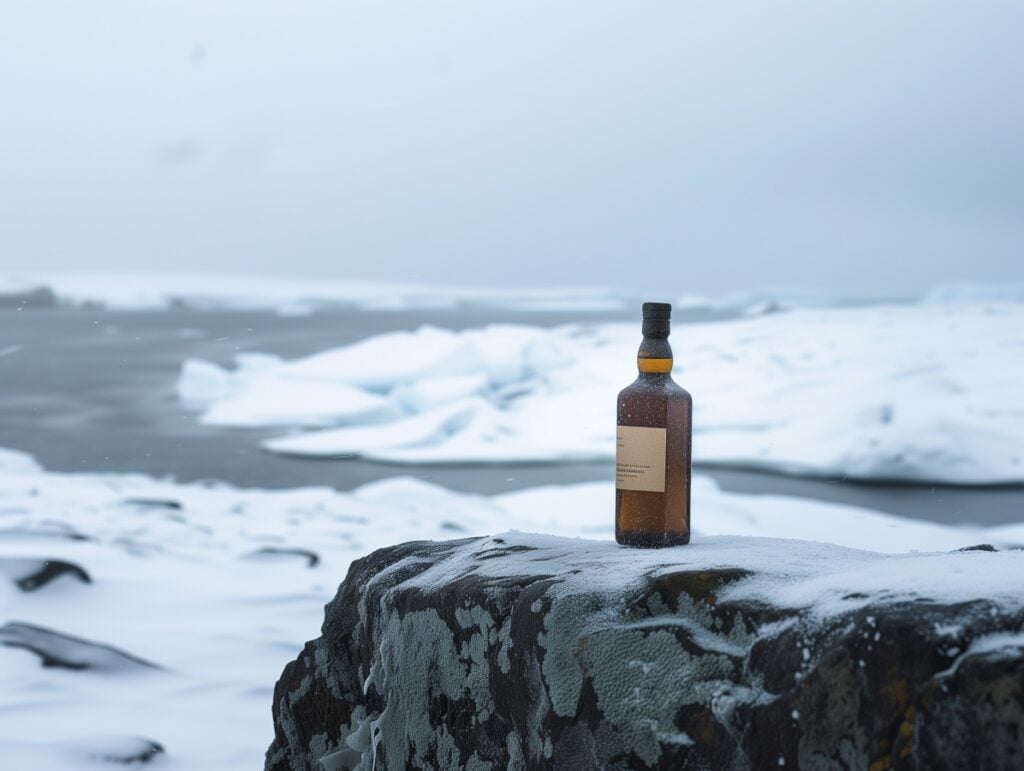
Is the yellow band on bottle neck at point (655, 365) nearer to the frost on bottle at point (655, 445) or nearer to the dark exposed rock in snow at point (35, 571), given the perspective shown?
the frost on bottle at point (655, 445)

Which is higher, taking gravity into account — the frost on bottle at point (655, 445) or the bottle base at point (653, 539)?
the frost on bottle at point (655, 445)

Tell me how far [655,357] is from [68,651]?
2.23 metres

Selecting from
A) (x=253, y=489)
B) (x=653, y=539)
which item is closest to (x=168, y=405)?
(x=253, y=489)

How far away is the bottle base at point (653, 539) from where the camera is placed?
46.7 inches

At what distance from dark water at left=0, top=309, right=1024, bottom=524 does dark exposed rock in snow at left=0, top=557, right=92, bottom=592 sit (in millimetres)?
1232

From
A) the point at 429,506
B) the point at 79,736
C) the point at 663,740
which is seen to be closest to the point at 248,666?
the point at 79,736

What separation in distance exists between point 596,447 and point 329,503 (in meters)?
1.04

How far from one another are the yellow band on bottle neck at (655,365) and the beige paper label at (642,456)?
6 cm

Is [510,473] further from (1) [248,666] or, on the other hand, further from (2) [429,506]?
(1) [248,666]

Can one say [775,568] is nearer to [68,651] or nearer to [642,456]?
[642,456]

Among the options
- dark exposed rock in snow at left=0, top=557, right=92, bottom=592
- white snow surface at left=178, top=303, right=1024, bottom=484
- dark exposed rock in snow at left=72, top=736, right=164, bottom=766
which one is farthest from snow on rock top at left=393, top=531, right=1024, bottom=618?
white snow surface at left=178, top=303, right=1024, bottom=484

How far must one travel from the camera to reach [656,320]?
1.18 metres

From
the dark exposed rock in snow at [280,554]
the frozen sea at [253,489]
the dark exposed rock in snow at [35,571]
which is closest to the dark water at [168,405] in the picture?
the frozen sea at [253,489]

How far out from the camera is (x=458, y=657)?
1164 millimetres
